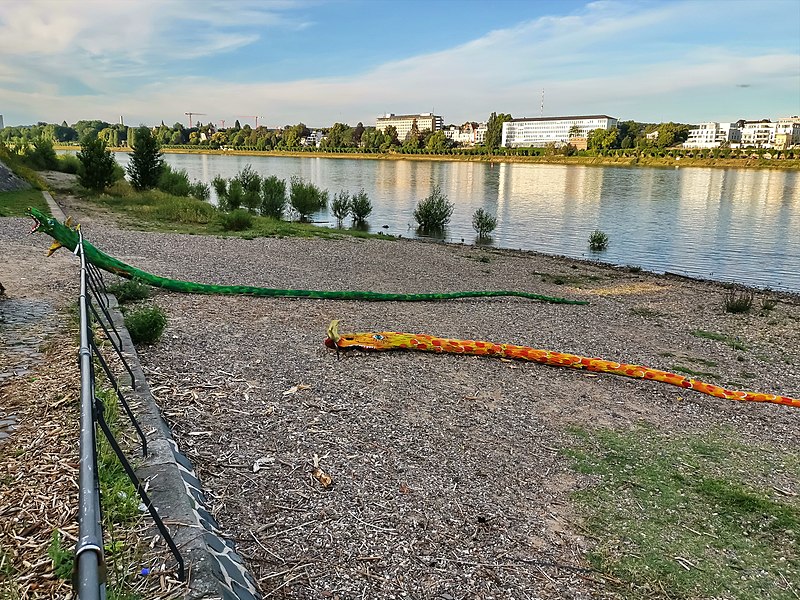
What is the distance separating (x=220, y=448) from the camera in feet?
16.5

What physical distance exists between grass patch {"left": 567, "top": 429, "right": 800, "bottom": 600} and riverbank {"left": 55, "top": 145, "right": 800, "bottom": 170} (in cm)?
11150

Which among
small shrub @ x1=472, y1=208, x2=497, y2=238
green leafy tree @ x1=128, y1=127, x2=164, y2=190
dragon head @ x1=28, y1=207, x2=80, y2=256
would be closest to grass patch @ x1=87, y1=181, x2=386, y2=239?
green leafy tree @ x1=128, y1=127, x2=164, y2=190

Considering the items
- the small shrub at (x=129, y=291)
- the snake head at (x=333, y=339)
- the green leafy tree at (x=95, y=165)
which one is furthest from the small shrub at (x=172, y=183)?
the snake head at (x=333, y=339)

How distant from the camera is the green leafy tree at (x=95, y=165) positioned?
99.2 feet

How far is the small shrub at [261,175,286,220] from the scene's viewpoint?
33219mm

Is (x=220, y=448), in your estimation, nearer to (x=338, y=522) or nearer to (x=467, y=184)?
(x=338, y=522)

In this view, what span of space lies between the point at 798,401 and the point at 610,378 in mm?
2730

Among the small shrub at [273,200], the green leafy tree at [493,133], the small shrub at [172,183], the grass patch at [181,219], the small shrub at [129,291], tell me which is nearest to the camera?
the small shrub at [129,291]

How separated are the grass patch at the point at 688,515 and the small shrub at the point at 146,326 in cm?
542

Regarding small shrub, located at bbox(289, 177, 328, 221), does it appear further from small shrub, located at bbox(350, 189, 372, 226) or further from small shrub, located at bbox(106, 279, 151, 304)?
small shrub, located at bbox(106, 279, 151, 304)

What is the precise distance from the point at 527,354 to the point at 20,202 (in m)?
22.8

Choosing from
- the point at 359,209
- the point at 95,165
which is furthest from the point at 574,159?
the point at 95,165

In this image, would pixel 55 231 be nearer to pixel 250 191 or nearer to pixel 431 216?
pixel 431 216

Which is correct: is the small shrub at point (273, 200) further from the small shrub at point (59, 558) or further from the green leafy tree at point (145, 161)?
the small shrub at point (59, 558)
